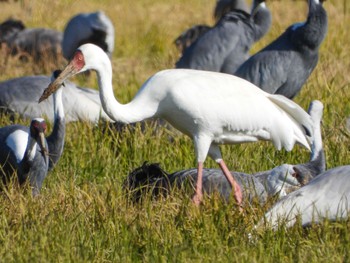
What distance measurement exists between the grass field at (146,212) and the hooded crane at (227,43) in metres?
0.71

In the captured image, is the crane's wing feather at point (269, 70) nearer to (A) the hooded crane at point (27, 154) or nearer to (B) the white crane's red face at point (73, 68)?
(A) the hooded crane at point (27, 154)

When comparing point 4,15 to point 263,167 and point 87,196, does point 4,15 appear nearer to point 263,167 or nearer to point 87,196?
point 263,167

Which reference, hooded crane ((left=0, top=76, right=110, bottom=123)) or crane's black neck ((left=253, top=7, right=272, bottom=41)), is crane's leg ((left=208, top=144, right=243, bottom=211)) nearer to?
hooded crane ((left=0, top=76, right=110, bottom=123))

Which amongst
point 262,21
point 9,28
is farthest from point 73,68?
point 9,28

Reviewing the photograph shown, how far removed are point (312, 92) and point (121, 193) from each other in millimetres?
3642

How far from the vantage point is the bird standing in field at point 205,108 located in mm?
6164

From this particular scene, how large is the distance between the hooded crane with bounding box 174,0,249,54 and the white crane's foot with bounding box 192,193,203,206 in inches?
224

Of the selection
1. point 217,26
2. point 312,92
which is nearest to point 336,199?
point 312,92

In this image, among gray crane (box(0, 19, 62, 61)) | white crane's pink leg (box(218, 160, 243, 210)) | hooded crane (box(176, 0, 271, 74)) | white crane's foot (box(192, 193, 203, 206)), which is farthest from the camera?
gray crane (box(0, 19, 62, 61))

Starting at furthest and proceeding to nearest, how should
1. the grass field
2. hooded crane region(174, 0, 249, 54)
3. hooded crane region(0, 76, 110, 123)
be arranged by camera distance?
hooded crane region(174, 0, 249, 54) < hooded crane region(0, 76, 110, 123) < the grass field

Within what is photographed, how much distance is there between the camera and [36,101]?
9305 mm

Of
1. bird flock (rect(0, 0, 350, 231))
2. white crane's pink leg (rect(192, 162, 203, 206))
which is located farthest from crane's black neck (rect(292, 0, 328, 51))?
white crane's pink leg (rect(192, 162, 203, 206))

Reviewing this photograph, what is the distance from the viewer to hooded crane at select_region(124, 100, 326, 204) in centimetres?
607

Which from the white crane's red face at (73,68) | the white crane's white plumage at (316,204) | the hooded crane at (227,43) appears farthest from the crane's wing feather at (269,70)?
the white crane's white plumage at (316,204)
